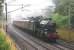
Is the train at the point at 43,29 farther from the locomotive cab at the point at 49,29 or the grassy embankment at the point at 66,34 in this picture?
the grassy embankment at the point at 66,34

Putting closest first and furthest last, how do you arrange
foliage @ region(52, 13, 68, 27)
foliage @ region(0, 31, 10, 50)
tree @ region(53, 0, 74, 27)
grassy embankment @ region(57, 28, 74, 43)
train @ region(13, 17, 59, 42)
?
foliage @ region(0, 31, 10, 50) → foliage @ region(52, 13, 68, 27) → tree @ region(53, 0, 74, 27) → grassy embankment @ region(57, 28, 74, 43) → train @ region(13, 17, 59, 42)

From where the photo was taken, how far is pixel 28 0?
250 inches

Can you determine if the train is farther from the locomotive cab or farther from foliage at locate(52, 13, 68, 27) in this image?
foliage at locate(52, 13, 68, 27)

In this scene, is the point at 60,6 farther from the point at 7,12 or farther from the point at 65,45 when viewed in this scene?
the point at 7,12

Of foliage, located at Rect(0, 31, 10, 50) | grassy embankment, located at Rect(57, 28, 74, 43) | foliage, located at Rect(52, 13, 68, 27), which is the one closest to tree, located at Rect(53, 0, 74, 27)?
foliage, located at Rect(52, 13, 68, 27)

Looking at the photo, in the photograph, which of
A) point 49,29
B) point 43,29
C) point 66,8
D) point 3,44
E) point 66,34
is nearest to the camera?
point 3,44

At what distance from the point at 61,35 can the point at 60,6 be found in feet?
3.14

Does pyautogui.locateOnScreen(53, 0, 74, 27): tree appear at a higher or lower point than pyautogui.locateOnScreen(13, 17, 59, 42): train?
higher

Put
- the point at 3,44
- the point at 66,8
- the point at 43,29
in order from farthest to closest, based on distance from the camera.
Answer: the point at 43,29 → the point at 66,8 → the point at 3,44

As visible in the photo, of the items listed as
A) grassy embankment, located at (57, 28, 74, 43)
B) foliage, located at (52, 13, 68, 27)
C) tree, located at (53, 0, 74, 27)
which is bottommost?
grassy embankment, located at (57, 28, 74, 43)

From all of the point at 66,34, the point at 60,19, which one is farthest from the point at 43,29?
the point at 60,19

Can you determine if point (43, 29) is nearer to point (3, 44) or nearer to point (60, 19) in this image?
point (60, 19)

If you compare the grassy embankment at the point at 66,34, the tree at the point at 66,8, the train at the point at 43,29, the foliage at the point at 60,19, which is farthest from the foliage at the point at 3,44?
the train at the point at 43,29

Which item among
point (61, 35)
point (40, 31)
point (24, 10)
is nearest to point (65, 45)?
point (61, 35)
